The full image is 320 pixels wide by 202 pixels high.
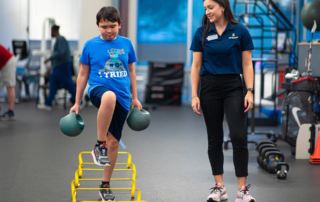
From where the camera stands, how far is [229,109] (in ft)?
7.82

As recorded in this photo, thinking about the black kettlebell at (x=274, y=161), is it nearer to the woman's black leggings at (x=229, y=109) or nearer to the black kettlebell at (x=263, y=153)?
the black kettlebell at (x=263, y=153)

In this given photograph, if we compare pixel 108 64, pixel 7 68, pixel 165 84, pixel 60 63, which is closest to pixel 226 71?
pixel 108 64

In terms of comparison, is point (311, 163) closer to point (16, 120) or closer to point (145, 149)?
point (145, 149)

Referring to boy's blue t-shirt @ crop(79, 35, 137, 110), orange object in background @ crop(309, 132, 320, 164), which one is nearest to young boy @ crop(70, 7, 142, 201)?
boy's blue t-shirt @ crop(79, 35, 137, 110)

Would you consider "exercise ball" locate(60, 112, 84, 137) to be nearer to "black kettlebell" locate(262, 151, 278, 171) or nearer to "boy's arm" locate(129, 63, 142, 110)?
"boy's arm" locate(129, 63, 142, 110)

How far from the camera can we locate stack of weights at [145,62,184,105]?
8.97 metres

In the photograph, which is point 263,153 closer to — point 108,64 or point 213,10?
point 213,10

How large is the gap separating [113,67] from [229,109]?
79 cm

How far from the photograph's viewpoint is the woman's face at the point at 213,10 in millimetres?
2305

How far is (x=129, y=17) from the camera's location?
9469mm

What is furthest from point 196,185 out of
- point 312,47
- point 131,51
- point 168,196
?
point 312,47

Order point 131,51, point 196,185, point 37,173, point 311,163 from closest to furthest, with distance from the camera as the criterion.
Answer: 1. point 131,51
2. point 196,185
3. point 37,173
4. point 311,163

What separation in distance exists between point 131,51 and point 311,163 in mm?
2299

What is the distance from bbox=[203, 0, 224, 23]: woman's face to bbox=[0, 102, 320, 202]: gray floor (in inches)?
49.3
